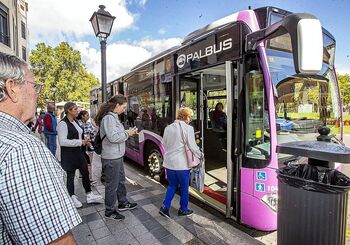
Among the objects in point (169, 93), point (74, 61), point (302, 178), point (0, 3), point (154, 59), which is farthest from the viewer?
point (74, 61)

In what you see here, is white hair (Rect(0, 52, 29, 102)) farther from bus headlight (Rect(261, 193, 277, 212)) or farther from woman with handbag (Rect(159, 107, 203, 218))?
bus headlight (Rect(261, 193, 277, 212))

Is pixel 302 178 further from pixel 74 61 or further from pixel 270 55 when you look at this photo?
pixel 74 61

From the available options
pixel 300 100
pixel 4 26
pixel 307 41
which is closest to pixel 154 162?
pixel 300 100

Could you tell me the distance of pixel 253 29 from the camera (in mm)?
3068

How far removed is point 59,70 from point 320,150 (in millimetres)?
36291

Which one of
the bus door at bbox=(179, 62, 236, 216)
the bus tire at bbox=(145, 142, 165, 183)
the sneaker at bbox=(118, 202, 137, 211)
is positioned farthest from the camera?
the bus tire at bbox=(145, 142, 165, 183)

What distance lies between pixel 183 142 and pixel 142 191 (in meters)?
1.87

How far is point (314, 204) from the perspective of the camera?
6.13 feet

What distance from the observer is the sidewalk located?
3035 millimetres

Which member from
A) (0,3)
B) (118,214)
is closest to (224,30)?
(118,214)

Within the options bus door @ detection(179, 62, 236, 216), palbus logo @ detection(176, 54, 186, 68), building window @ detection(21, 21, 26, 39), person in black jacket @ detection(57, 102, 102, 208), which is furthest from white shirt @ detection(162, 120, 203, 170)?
building window @ detection(21, 21, 26, 39)

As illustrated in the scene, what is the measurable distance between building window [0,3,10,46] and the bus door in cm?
1516

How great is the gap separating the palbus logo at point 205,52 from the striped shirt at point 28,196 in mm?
2949

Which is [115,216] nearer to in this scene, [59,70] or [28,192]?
[28,192]
